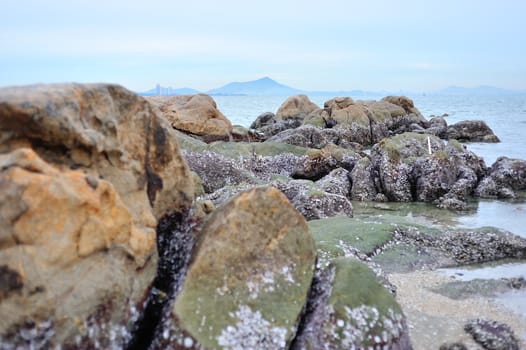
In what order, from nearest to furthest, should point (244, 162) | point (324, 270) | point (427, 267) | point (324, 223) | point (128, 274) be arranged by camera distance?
point (128, 274) → point (324, 270) → point (427, 267) → point (324, 223) → point (244, 162)

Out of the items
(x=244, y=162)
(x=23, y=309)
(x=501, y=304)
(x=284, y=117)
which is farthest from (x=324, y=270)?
(x=284, y=117)

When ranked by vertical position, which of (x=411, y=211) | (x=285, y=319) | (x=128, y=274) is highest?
(x=128, y=274)

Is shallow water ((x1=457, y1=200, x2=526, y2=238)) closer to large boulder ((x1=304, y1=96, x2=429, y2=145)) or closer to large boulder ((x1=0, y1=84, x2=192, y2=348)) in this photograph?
large boulder ((x1=0, y1=84, x2=192, y2=348))

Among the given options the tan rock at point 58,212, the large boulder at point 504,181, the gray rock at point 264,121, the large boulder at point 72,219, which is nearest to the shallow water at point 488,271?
the large boulder at point 72,219

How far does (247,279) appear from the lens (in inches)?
233

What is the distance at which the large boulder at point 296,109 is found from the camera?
5372 centimetres

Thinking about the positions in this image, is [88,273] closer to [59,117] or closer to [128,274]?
[128,274]

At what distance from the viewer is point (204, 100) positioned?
32.9m

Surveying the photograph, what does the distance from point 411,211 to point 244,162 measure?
8085 mm

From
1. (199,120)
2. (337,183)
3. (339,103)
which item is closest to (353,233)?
(337,183)

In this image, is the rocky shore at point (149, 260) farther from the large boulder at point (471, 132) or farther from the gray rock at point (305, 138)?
the large boulder at point (471, 132)

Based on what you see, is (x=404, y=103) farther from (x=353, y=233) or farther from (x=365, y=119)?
(x=353, y=233)

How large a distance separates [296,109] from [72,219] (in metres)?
50.3

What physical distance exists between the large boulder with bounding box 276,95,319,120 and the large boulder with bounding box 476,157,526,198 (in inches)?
1247
